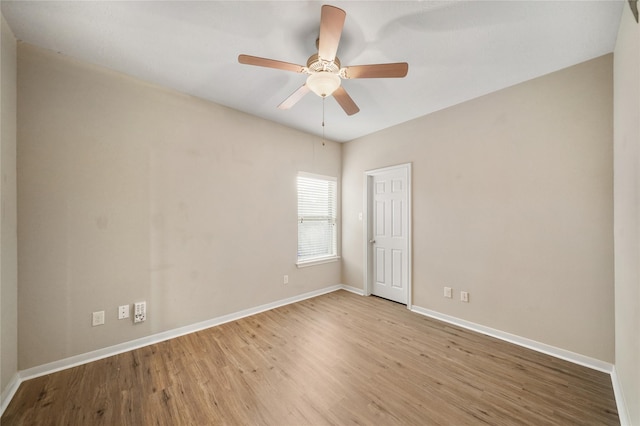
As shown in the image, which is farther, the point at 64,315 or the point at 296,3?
the point at 64,315

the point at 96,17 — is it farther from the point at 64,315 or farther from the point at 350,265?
the point at 350,265

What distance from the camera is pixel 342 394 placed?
1788 millimetres

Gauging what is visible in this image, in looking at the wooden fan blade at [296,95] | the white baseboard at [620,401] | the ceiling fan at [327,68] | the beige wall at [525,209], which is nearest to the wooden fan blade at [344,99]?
the ceiling fan at [327,68]

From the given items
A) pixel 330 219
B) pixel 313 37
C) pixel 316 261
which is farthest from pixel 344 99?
pixel 316 261

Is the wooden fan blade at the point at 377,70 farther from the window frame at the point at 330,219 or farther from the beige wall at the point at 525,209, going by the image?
the window frame at the point at 330,219

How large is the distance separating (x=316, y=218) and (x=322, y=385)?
2580 millimetres

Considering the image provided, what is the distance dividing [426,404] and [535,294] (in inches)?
65.1

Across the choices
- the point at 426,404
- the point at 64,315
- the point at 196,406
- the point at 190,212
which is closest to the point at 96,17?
the point at 190,212

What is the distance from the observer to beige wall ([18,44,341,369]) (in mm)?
2002

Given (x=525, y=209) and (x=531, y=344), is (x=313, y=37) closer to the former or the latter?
(x=525, y=209)

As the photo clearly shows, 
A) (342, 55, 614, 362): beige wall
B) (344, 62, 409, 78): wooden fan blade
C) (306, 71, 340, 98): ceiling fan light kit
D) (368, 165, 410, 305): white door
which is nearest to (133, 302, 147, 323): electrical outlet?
(306, 71, 340, 98): ceiling fan light kit

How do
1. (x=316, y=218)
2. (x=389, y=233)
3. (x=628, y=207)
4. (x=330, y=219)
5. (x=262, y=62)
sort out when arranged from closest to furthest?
1. (x=628, y=207)
2. (x=262, y=62)
3. (x=389, y=233)
4. (x=316, y=218)
5. (x=330, y=219)

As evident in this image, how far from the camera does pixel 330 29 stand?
144 centimetres

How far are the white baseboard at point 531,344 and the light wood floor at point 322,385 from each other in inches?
3.7
